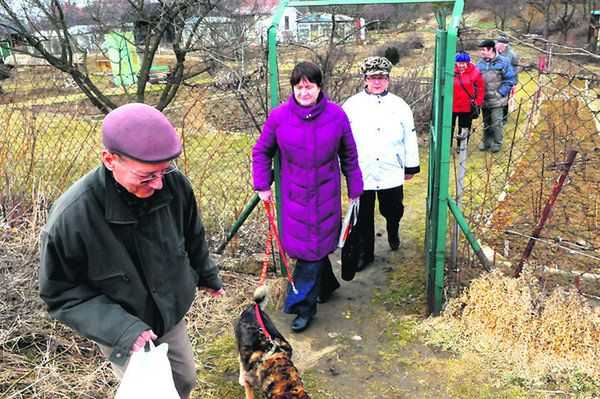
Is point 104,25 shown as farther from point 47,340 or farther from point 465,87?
point 47,340

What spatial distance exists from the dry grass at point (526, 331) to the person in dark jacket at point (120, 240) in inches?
85.8

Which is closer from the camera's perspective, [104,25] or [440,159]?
[440,159]

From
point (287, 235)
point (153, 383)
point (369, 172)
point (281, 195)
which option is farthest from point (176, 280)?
point (369, 172)

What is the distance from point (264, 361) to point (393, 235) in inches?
89.1

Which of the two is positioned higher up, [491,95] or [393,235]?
[491,95]

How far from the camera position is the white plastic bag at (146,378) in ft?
5.98

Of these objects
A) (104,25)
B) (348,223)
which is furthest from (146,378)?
(104,25)

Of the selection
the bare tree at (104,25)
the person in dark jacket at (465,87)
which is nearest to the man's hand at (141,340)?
the person in dark jacket at (465,87)

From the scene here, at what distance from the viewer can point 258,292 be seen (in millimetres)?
3117

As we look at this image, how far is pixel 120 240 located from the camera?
1.91m

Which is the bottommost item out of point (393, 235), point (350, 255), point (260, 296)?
point (393, 235)

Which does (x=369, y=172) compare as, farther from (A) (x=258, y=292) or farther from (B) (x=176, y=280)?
(B) (x=176, y=280)

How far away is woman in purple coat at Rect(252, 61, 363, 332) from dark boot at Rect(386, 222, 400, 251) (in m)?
1.14

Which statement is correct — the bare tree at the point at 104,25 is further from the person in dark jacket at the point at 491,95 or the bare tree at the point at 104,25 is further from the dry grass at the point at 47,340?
the dry grass at the point at 47,340
